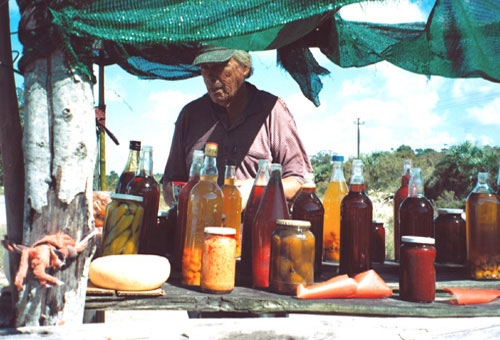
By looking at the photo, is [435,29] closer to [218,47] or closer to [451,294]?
[218,47]

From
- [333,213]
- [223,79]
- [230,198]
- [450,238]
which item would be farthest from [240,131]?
[450,238]

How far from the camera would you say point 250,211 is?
6.64 feet

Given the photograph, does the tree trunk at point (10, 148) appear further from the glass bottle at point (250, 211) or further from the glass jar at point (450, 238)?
the glass jar at point (450, 238)

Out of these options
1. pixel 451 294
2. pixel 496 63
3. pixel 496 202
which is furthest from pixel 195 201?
pixel 496 63

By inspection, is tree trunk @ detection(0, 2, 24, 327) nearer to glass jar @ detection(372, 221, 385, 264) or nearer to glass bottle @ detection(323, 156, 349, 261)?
glass bottle @ detection(323, 156, 349, 261)

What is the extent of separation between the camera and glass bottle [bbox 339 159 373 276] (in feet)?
6.35

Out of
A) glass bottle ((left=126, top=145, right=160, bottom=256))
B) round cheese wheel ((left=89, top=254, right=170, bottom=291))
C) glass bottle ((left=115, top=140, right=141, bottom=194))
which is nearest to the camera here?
round cheese wheel ((left=89, top=254, right=170, bottom=291))

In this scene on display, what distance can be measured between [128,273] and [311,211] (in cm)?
85

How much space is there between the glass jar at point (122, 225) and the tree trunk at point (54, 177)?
0.85ft

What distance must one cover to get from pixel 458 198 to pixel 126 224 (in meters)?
16.4

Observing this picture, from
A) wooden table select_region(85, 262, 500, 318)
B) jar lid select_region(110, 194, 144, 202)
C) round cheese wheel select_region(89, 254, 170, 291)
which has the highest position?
jar lid select_region(110, 194, 144, 202)

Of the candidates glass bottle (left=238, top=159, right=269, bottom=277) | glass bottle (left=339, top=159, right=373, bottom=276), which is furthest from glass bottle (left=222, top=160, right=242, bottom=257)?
glass bottle (left=339, top=159, right=373, bottom=276)

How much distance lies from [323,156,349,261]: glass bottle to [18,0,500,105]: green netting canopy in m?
0.85

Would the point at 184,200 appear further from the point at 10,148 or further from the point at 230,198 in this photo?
the point at 10,148
